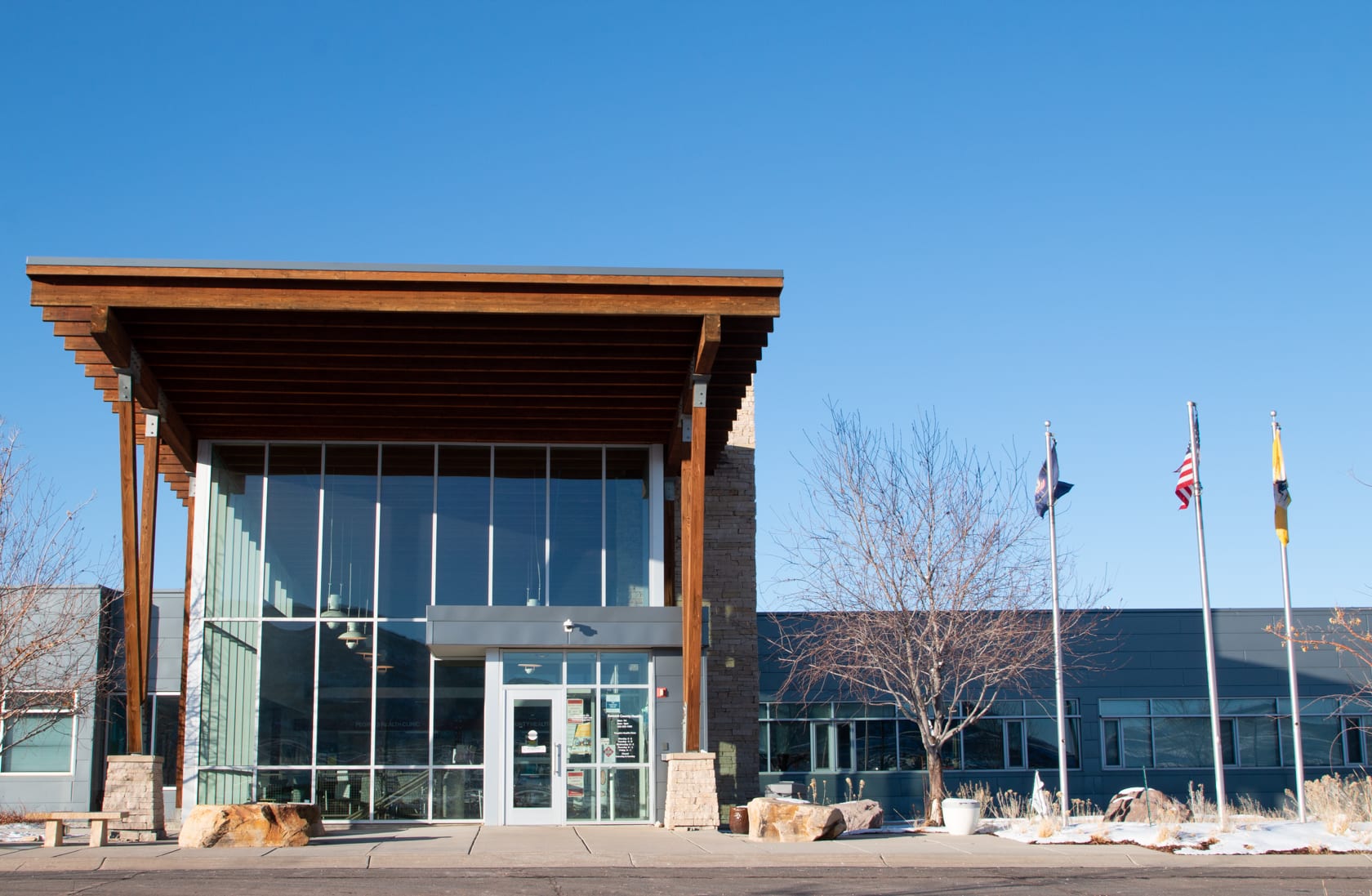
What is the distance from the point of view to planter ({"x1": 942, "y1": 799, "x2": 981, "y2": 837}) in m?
18.7

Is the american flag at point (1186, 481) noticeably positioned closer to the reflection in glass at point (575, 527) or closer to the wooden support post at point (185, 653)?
the reflection in glass at point (575, 527)

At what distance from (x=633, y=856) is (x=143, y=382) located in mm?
10128

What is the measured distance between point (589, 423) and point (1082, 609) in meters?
10.4

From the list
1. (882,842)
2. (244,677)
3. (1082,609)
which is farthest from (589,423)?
(1082,609)

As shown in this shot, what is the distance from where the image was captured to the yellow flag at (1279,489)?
67.3ft

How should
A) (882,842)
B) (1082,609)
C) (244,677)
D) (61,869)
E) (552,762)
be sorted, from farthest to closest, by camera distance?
1. (1082,609)
2. (244,677)
3. (552,762)
4. (882,842)
5. (61,869)

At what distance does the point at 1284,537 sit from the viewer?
2047cm

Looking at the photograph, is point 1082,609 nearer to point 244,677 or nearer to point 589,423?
point 589,423

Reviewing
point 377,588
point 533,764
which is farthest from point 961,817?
point 377,588

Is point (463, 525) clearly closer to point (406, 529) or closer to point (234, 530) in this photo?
point (406, 529)

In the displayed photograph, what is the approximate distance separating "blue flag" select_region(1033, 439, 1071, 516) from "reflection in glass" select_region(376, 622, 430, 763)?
10.4 m

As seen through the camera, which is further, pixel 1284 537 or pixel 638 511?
pixel 638 511

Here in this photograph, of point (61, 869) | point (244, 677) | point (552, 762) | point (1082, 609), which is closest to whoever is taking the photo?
point (61, 869)

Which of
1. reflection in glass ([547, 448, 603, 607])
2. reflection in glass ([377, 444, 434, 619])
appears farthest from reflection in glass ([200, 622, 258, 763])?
reflection in glass ([547, 448, 603, 607])
